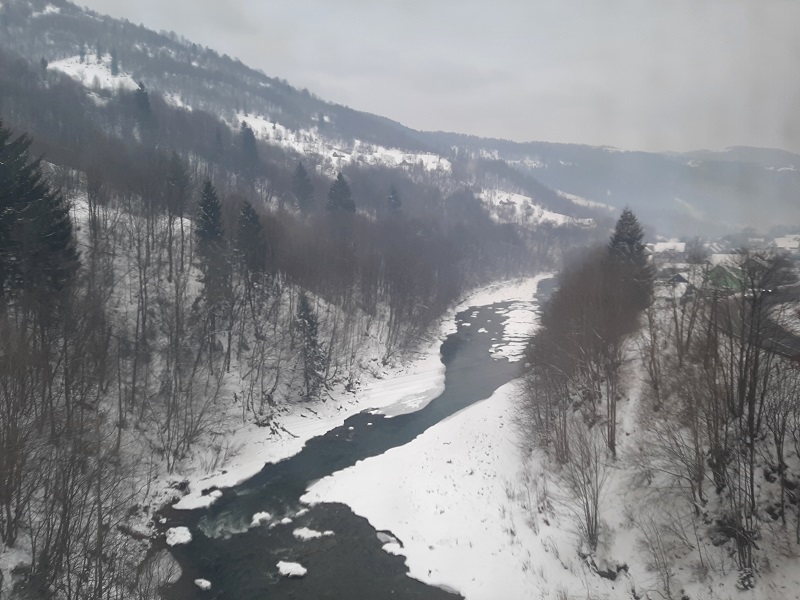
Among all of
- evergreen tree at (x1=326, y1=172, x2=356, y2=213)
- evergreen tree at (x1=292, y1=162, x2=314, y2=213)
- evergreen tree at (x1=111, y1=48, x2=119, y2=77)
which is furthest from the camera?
evergreen tree at (x1=111, y1=48, x2=119, y2=77)

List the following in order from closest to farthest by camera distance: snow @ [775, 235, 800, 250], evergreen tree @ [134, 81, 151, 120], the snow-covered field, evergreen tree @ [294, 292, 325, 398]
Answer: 1. the snow-covered field
2. snow @ [775, 235, 800, 250]
3. evergreen tree @ [294, 292, 325, 398]
4. evergreen tree @ [134, 81, 151, 120]

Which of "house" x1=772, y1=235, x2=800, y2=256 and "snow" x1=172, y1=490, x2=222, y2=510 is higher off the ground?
"house" x1=772, y1=235, x2=800, y2=256

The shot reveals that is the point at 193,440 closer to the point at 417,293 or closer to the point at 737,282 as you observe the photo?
the point at 737,282

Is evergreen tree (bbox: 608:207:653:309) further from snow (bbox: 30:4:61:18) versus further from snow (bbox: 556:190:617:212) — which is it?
snow (bbox: 30:4:61:18)

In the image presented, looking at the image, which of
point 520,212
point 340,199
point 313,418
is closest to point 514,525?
point 313,418

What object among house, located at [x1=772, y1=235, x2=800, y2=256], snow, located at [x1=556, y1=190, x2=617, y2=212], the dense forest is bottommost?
the dense forest

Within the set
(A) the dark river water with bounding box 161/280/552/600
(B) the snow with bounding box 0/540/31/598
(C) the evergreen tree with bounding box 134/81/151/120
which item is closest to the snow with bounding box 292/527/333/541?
(A) the dark river water with bounding box 161/280/552/600

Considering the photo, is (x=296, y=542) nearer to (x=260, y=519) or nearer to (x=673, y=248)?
(x=260, y=519)
